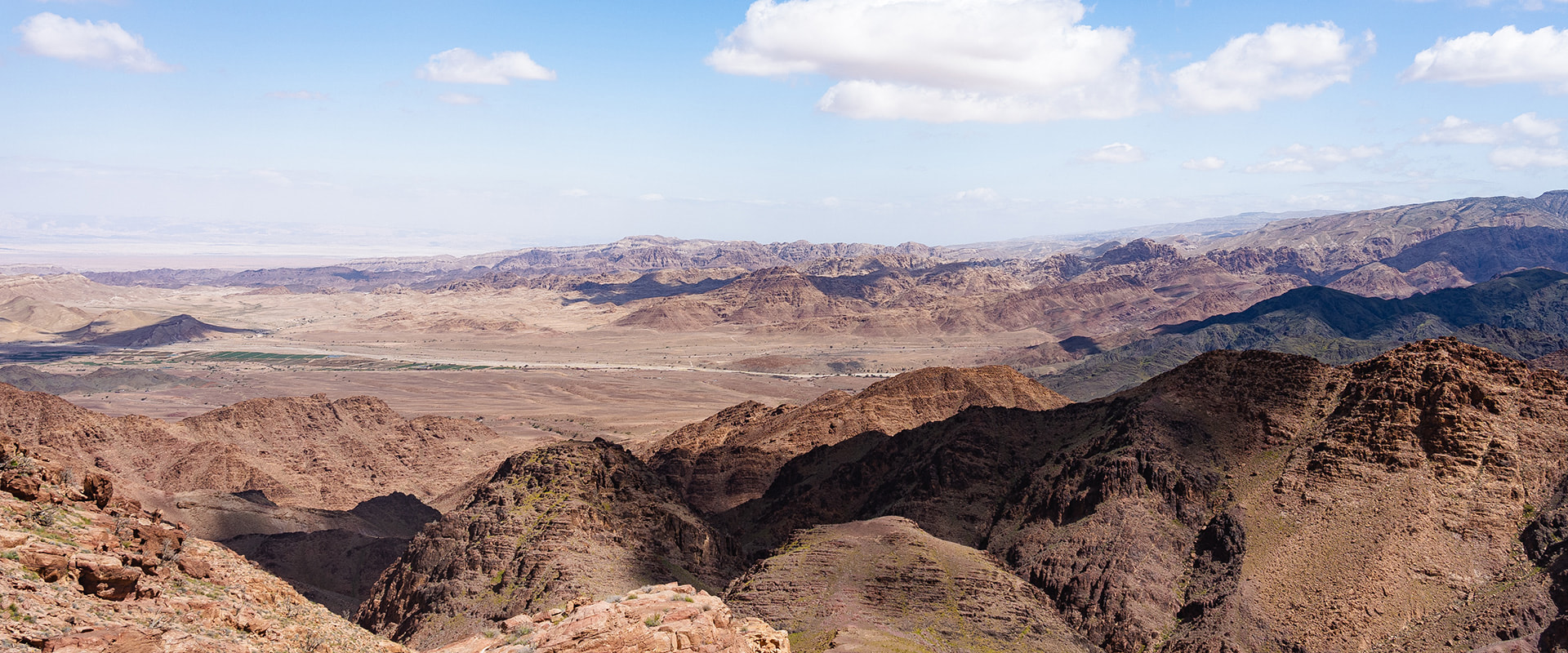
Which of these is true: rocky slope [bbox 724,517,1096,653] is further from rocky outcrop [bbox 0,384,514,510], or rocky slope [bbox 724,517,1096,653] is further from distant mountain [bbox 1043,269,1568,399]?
distant mountain [bbox 1043,269,1568,399]

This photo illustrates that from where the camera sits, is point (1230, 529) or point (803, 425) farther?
point (803, 425)

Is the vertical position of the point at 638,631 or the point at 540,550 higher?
the point at 638,631

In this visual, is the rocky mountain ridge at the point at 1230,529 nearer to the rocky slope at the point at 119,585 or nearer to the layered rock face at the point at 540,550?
the layered rock face at the point at 540,550

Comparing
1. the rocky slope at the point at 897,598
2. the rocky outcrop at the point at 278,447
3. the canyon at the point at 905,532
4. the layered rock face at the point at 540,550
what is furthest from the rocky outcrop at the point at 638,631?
the rocky outcrop at the point at 278,447

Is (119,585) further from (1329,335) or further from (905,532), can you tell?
(1329,335)

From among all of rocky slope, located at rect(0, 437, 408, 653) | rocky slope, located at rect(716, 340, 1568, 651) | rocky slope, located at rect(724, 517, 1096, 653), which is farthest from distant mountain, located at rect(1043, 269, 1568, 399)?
rocky slope, located at rect(0, 437, 408, 653)

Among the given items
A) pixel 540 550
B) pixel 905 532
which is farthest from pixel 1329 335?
pixel 540 550

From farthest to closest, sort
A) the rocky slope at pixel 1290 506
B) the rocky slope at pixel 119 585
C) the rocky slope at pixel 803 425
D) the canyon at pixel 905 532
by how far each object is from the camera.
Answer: the rocky slope at pixel 803 425, the rocky slope at pixel 1290 506, the canyon at pixel 905 532, the rocky slope at pixel 119 585

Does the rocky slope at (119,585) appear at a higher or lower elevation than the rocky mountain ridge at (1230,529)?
higher
